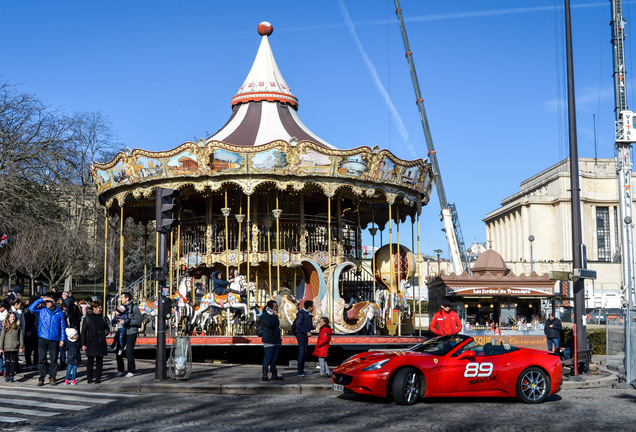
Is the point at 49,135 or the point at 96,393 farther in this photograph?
the point at 49,135

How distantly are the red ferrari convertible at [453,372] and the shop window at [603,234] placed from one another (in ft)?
297

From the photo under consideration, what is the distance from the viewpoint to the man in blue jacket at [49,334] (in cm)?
1445

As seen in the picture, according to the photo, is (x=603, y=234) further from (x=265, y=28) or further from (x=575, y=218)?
(x=575, y=218)

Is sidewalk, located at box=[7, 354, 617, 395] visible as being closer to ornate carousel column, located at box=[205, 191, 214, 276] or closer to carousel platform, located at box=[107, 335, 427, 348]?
carousel platform, located at box=[107, 335, 427, 348]

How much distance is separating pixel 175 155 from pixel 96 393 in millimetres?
10069

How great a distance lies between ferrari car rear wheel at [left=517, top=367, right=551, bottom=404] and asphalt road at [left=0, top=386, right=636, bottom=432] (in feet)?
0.66

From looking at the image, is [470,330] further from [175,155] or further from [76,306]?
[76,306]

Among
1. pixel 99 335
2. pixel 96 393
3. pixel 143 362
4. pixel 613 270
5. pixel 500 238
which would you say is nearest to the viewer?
pixel 96 393

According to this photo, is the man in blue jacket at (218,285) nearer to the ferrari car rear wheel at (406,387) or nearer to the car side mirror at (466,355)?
the ferrari car rear wheel at (406,387)

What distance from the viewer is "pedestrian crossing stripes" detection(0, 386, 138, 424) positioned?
1084 cm

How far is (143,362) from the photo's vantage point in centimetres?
2022

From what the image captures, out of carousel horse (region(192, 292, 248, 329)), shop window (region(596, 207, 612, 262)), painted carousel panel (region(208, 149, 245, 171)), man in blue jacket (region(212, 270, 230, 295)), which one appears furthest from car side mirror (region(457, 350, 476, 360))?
shop window (region(596, 207, 612, 262))

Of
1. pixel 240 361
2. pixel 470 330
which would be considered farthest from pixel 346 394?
pixel 470 330

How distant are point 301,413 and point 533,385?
426cm
